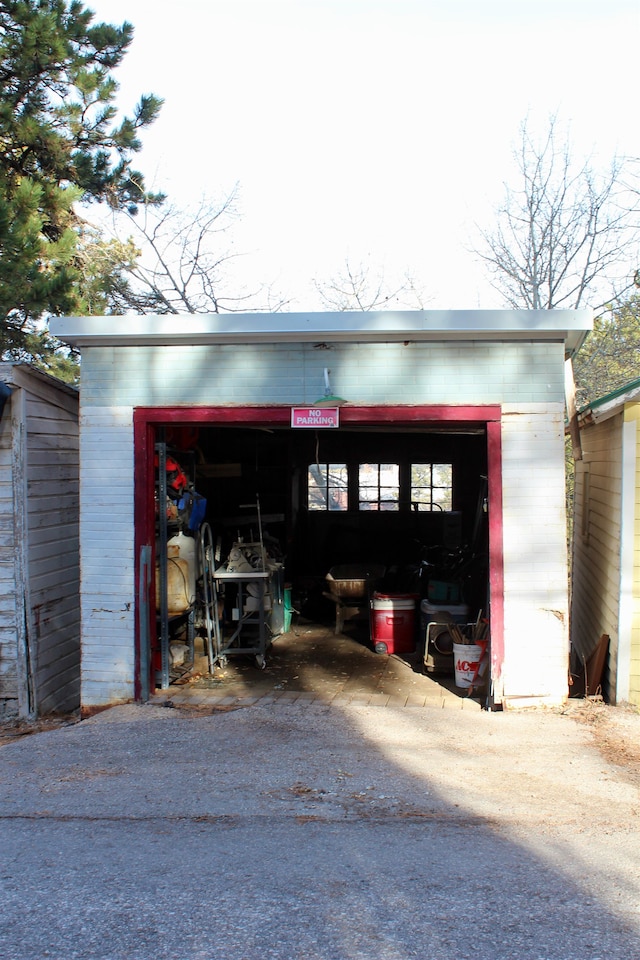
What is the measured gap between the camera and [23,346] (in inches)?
531

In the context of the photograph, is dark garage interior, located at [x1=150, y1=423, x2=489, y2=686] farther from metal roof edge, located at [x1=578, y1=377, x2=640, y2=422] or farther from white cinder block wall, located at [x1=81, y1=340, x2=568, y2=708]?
metal roof edge, located at [x1=578, y1=377, x2=640, y2=422]

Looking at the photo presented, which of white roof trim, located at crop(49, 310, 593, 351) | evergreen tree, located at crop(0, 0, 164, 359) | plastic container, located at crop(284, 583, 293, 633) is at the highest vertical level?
evergreen tree, located at crop(0, 0, 164, 359)

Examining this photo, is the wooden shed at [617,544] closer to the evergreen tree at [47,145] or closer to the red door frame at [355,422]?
the red door frame at [355,422]

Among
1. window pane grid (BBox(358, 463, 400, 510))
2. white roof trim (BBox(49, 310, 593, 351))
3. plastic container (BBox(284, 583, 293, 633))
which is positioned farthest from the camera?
window pane grid (BBox(358, 463, 400, 510))

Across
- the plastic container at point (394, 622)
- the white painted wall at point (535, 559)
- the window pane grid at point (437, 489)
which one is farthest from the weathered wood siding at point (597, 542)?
the window pane grid at point (437, 489)

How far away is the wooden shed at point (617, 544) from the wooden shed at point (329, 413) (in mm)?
481

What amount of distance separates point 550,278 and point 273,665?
14606 mm

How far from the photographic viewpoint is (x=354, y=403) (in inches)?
282

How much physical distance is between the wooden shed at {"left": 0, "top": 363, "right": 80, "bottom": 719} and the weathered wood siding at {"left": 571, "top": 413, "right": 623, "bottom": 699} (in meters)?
5.26

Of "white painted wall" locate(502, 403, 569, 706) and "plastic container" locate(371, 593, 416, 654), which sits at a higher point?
"white painted wall" locate(502, 403, 569, 706)

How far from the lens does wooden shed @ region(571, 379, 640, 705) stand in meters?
6.91

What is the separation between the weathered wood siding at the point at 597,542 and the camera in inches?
285

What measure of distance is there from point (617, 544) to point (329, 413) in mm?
2727

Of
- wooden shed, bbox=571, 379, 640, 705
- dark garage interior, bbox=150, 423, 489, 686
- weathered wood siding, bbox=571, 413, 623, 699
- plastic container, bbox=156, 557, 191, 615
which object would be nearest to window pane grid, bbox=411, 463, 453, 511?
dark garage interior, bbox=150, 423, 489, 686
